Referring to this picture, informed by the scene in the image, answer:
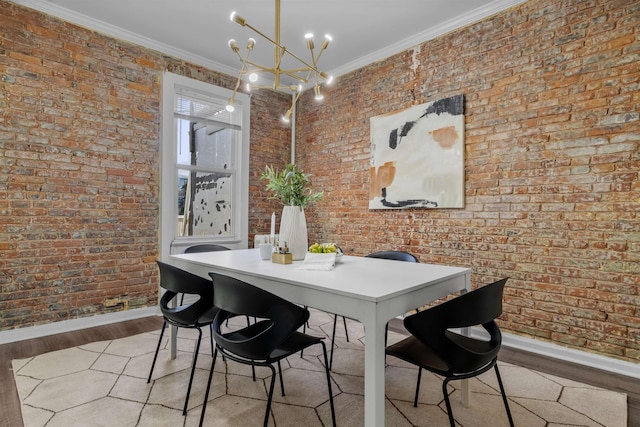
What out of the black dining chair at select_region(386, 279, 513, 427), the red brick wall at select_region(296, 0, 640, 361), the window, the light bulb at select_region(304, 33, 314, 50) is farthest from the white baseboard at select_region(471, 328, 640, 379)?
the window

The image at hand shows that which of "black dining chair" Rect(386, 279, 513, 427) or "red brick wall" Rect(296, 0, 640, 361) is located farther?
"red brick wall" Rect(296, 0, 640, 361)

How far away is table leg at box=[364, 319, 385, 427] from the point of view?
133cm

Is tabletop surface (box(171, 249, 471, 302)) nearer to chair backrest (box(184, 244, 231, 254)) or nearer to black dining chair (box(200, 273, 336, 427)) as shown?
black dining chair (box(200, 273, 336, 427))

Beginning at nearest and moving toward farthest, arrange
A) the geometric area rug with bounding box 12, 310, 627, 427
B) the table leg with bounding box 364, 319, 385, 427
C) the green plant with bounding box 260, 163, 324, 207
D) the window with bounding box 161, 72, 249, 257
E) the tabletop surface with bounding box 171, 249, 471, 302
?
the table leg with bounding box 364, 319, 385, 427 < the tabletop surface with bounding box 171, 249, 471, 302 < the geometric area rug with bounding box 12, 310, 627, 427 < the green plant with bounding box 260, 163, 324, 207 < the window with bounding box 161, 72, 249, 257

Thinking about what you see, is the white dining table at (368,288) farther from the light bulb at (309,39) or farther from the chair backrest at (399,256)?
the light bulb at (309,39)

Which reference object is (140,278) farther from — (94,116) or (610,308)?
(610,308)

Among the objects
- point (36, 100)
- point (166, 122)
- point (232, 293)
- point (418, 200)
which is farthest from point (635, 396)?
point (36, 100)

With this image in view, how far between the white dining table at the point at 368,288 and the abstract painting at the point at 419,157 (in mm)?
1457

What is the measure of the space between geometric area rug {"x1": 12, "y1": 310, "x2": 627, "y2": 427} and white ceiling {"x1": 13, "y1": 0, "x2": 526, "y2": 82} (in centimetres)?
311

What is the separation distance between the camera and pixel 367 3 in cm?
308

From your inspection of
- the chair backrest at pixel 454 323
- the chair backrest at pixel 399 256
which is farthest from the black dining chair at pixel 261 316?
the chair backrest at pixel 399 256

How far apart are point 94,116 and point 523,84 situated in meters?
4.13

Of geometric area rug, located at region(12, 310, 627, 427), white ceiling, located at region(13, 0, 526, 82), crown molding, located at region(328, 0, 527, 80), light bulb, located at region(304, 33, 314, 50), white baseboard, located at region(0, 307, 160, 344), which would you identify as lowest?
geometric area rug, located at region(12, 310, 627, 427)

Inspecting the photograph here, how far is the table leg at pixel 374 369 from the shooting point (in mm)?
1330
